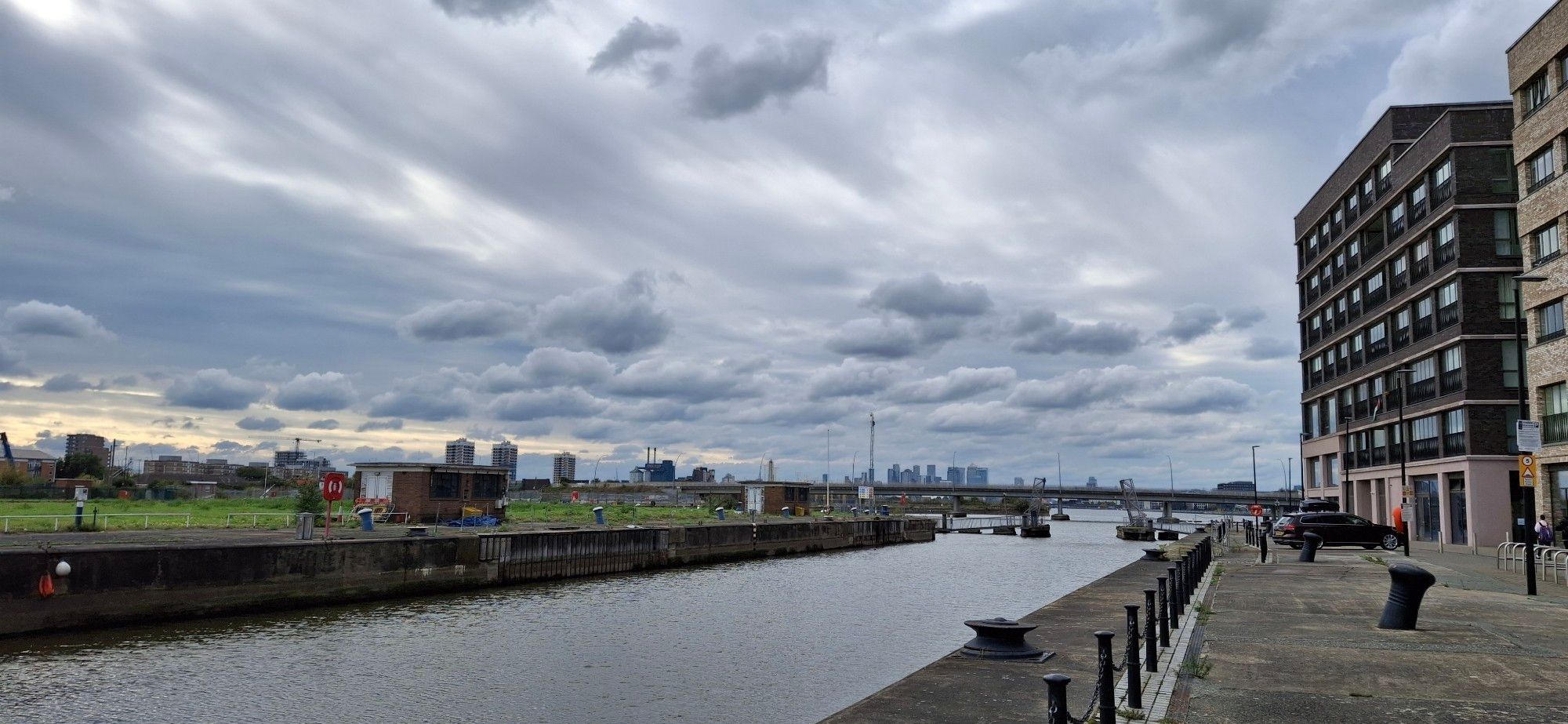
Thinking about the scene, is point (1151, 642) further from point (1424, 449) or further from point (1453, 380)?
point (1424, 449)

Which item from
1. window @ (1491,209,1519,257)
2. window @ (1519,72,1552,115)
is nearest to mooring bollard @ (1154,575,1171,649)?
window @ (1519,72,1552,115)

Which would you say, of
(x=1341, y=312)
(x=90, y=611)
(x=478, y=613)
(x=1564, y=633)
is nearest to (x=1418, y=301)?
(x=1341, y=312)

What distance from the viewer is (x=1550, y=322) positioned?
130ft

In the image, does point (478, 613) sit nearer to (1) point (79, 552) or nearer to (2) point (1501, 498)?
(1) point (79, 552)

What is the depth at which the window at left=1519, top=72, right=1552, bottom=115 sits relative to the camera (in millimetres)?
40656

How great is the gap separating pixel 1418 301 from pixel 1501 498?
13637mm

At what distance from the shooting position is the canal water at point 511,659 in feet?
59.3

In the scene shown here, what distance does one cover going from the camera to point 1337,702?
12258mm

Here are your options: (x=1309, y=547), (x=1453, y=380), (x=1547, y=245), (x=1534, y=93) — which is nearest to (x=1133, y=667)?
(x=1309, y=547)

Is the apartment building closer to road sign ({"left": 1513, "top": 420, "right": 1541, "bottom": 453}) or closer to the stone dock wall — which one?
road sign ({"left": 1513, "top": 420, "right": 1541, "bottom": 453})

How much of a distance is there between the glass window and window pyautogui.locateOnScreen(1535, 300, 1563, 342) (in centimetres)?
184

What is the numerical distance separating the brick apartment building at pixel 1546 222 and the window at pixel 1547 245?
0.03m

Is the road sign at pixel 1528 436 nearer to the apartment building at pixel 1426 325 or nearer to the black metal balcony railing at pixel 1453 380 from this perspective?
→ the apartment building at pixel 1426 325

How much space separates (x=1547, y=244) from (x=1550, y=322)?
3.03 meters
